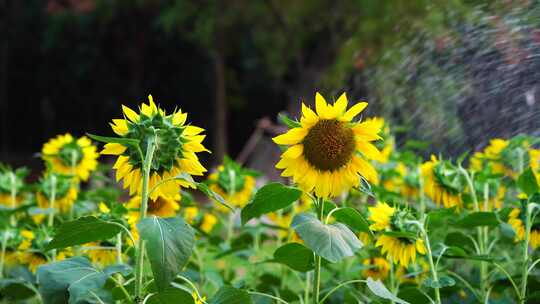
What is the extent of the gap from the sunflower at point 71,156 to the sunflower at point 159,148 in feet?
2.71

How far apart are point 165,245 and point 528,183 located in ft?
2.18

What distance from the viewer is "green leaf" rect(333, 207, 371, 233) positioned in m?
1.08

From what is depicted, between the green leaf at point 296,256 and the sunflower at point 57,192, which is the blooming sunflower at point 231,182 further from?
the green leaf at point 296,256

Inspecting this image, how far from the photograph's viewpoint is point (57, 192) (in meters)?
1.87

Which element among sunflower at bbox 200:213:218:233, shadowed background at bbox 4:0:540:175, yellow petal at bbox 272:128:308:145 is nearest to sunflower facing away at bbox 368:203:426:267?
yellow petal at bbox 272:128:308:145

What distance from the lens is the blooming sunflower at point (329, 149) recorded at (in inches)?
43.9

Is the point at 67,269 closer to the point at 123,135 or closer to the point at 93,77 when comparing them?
the point at 123,135

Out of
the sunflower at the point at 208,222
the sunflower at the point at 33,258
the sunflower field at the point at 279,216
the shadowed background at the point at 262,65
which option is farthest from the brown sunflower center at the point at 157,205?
the shadowed background at the point at 262,65

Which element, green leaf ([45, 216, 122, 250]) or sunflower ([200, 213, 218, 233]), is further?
sunflower ([200, 213, 218, 233])

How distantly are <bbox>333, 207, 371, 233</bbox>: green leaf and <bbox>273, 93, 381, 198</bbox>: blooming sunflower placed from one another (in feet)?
0.09

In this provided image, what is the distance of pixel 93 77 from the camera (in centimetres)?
1023

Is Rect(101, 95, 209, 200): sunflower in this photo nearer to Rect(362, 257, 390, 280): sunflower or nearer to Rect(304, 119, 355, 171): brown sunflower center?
Rect(304, 119, 355, 171): brown sunflower center

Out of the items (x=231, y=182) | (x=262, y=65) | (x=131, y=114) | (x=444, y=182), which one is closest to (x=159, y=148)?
(x=131, y=114)

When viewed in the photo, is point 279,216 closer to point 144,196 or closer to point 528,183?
point 528,183
